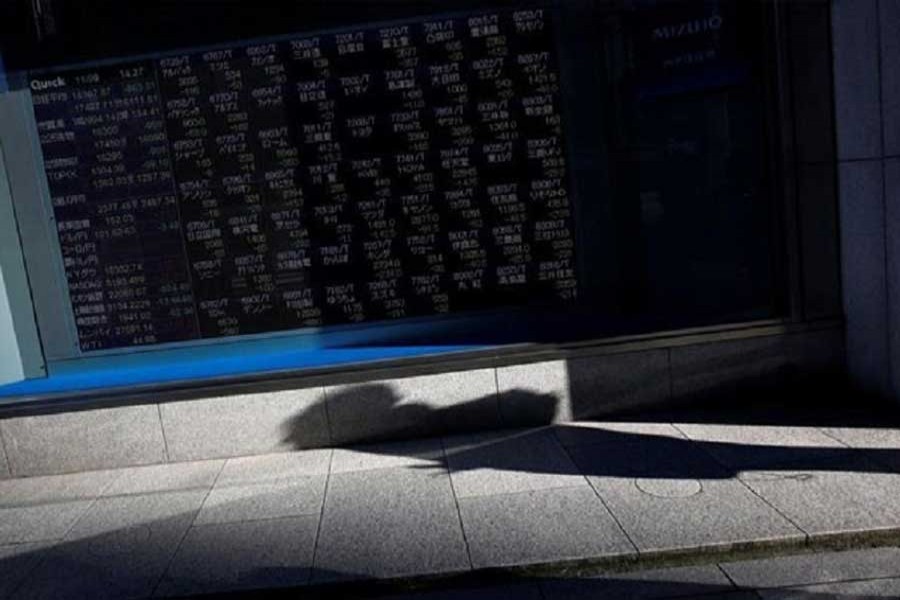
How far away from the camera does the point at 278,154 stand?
20.9 feet

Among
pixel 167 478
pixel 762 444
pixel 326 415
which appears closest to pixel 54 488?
pixel 167 478

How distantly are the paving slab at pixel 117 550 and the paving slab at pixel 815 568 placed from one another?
3143 millimetres

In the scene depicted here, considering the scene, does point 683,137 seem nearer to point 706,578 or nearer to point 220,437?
point 706,578

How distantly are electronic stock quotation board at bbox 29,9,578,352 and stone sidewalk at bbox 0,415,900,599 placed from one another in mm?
1253

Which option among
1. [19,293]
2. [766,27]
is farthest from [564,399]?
[19,293]

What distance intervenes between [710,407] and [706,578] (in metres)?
2.56

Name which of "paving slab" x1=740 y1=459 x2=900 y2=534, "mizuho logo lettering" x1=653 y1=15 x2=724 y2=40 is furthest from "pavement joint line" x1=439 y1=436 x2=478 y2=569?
"mizuho logo lettering" x1=653 y1=15 x2=724 y2=40

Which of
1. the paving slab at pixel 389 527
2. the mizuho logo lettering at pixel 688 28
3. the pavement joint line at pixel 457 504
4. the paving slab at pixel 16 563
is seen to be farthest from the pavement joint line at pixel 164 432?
the mizuho logo lettering at pixel 688 28

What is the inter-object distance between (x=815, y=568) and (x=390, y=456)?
3.02 m

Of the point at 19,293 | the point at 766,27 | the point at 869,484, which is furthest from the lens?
the point at 19,293

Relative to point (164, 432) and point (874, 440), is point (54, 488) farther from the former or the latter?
point (874, 440)

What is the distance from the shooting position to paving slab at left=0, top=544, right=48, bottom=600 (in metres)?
4.46

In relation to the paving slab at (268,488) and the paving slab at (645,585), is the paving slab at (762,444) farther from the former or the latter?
the paving slab at (268,488)

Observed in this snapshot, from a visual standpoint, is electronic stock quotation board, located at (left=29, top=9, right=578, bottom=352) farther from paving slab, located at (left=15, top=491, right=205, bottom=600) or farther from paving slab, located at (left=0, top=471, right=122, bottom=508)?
paving slab, located at (left=15, top=491, right=205, bottom=600)
